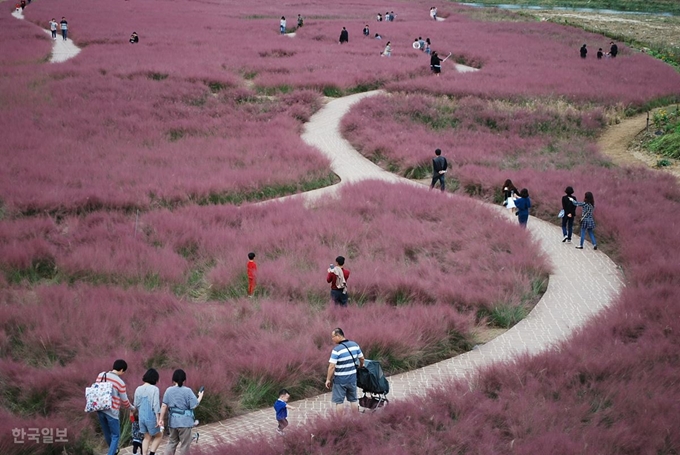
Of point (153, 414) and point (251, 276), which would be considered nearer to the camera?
point (153, 414)

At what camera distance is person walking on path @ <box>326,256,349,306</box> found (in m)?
13.9

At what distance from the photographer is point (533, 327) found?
1408 centimetres

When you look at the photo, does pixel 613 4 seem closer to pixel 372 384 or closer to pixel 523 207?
pixel 523 207

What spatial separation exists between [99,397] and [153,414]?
715mm

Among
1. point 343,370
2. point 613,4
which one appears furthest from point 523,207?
point 613,4

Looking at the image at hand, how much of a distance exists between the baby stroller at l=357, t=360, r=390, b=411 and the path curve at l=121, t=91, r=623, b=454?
0.61 meters

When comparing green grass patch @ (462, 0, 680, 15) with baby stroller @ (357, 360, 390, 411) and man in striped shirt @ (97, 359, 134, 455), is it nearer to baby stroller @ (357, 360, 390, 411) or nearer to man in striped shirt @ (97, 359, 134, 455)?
baby stroller @ (357, 360, 390, 411)

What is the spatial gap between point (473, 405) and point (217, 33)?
49.3m

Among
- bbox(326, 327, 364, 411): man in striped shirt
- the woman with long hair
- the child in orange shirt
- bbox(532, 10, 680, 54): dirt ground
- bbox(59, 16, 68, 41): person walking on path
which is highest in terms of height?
bbox(59, 16, 68, 41): person walking on path

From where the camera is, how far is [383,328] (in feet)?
42.1

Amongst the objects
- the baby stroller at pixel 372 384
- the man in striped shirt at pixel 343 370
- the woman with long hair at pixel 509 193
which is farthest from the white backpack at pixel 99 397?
the woman with long hair at pixel 509 193

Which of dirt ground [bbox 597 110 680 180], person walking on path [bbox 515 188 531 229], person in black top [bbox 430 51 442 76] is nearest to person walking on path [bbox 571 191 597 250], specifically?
person walking on path [bbox 515 188 531 229]

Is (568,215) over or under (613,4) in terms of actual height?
over

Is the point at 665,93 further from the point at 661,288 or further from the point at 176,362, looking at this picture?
the point at 176,362
